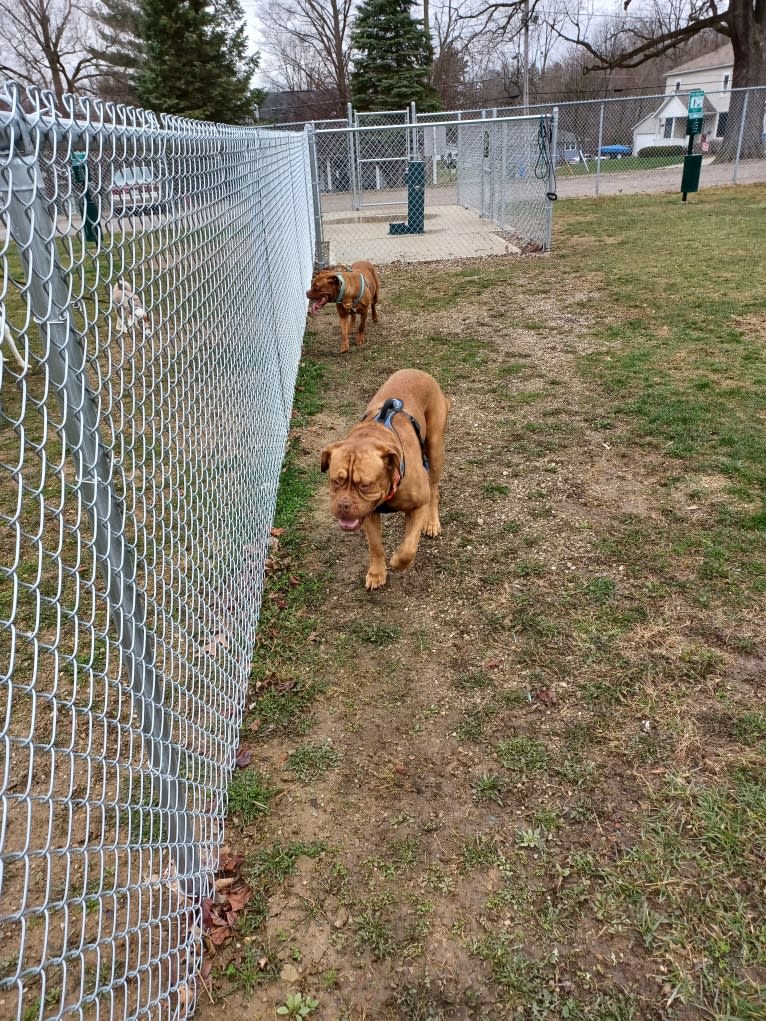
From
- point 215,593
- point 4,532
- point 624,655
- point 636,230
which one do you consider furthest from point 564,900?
point 636,230

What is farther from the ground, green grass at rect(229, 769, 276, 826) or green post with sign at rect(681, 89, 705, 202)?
green post with sign at rect(681, 89, 705, 202)

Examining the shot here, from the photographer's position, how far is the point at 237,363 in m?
3.38

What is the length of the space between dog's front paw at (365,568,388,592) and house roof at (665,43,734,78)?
55940 mm

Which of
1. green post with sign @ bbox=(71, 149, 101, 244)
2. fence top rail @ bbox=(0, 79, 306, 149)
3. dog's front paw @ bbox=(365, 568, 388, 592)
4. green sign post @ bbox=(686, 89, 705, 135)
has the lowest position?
dog's front paw @ bbox=(365, 568, 388, 592)

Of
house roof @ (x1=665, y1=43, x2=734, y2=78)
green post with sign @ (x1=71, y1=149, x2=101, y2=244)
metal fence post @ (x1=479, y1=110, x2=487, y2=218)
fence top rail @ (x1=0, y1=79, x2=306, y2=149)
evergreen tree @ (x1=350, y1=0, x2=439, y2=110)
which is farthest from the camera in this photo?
house roof @ (x1=665, y1=43, x2=734, y2=78)

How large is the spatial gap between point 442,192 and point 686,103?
102 feet

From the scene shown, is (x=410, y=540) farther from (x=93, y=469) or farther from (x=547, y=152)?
(x=547, y=152)

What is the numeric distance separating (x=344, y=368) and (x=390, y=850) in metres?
5.52

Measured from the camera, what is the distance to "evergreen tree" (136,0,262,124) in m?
25.3

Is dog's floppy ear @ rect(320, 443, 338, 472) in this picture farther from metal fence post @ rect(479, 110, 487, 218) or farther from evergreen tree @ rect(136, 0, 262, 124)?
evergreen tree @ rect(136, 0, 262, 124)

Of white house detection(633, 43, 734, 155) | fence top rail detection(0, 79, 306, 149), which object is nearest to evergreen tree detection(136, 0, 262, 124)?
white house detection(633, 43, 734, 155)

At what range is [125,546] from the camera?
5.21 ft

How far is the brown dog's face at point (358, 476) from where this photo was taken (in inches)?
114

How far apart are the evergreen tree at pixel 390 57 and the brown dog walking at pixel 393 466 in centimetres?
3186
